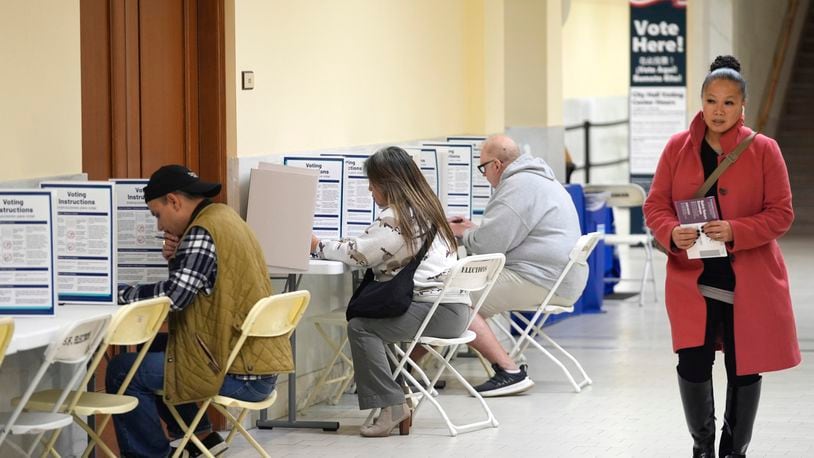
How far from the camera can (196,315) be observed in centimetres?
541

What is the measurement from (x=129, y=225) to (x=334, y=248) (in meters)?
1.10

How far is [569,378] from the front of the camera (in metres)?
7.79

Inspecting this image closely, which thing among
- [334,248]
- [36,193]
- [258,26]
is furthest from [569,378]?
[36,193]

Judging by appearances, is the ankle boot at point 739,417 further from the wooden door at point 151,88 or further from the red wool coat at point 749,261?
the wooden door at point 151,88

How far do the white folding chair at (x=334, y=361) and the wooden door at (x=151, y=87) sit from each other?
2.86ft

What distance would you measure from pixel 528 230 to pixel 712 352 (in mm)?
2597

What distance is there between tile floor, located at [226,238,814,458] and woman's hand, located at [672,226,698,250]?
4.39 feet

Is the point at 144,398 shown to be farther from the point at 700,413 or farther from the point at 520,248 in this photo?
the point at 520,248

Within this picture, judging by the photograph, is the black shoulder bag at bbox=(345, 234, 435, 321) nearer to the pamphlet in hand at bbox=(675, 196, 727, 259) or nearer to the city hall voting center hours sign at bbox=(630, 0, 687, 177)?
the pamphlet in hand at bbox=(675, 196, 727, 259)

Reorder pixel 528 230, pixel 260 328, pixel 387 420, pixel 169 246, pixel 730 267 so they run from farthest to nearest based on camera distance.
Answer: pixel 528 230 < pixel 387 420 < pixel 169 246 < pixel 260 328 < pixel 730 267

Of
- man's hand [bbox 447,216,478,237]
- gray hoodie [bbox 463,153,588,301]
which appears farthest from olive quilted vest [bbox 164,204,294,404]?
man's hand [bbox 447,216,478,237]

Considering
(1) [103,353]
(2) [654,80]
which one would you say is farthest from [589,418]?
(2) [654,80]

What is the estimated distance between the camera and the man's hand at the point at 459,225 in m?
8.00

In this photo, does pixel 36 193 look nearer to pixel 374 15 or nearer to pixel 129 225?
pixel 129 225
